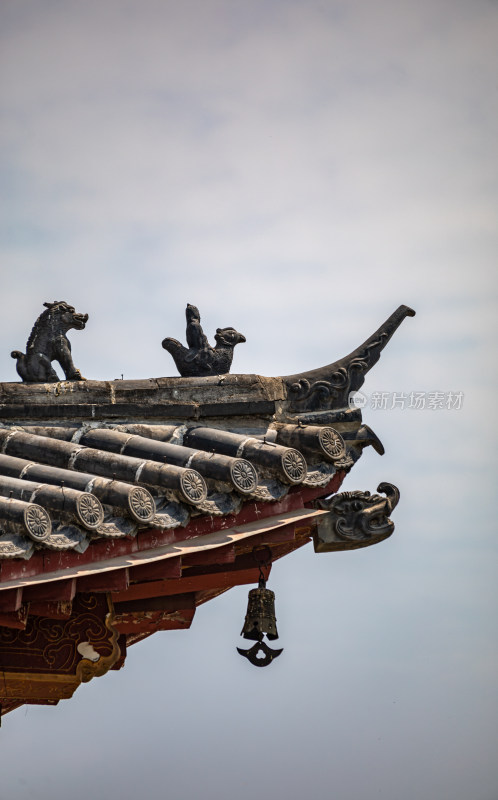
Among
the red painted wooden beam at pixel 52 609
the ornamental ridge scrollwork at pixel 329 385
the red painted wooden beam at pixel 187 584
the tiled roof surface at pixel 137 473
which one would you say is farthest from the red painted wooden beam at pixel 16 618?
the ornamental ridge scrollwork at pixel 329 385

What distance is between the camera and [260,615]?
475 inches

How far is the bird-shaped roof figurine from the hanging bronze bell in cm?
201

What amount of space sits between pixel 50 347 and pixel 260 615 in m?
3.17

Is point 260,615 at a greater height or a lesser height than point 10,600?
lesser

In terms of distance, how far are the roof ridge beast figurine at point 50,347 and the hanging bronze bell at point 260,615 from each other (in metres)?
2.57

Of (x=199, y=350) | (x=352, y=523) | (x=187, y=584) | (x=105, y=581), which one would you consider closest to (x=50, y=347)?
(x=199, y=350)

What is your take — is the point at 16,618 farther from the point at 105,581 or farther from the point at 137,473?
the point at 137,473

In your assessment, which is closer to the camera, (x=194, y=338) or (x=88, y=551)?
(x=88, y=551)

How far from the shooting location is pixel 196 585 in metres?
11.8

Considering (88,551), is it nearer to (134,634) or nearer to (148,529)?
(148,529)

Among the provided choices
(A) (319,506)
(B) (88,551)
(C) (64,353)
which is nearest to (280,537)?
(A) (319,506)

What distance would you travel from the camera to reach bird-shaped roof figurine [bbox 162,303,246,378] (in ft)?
40.5

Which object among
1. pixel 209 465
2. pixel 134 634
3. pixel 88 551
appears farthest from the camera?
pixel 134 634

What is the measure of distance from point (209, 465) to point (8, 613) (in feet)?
6.58
